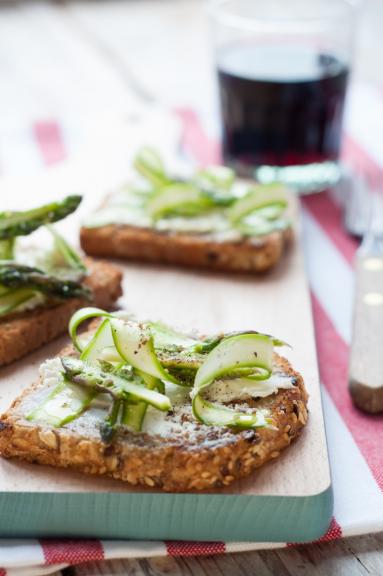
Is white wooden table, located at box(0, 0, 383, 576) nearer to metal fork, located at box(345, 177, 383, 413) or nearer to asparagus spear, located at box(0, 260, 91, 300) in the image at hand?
asparagus spear, located at box(0, 260, 91, 300)

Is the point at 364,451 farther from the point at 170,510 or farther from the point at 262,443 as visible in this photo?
the point at 170,510

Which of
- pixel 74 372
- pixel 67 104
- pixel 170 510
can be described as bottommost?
pixel 67 104

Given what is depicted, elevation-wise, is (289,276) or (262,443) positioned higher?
(262,443)

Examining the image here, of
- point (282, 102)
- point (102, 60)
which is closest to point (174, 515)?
point (282, 102)

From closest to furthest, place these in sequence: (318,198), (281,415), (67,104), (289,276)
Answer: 1. (281,415)
2. (289,276)
3. (318,198)
4. (67,104)

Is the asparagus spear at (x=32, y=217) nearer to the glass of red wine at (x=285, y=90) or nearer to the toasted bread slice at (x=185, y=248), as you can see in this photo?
the toasted bread slice at (x=185, y=248)

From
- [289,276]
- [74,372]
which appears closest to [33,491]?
[74,372]

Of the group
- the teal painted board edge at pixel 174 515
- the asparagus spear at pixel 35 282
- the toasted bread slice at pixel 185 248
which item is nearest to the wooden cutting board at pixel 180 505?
the teal painted board edge at pixel 174 515
